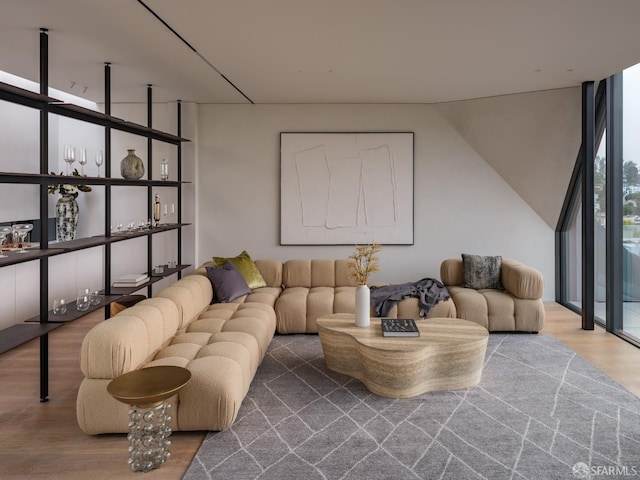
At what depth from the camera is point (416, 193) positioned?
290 inches

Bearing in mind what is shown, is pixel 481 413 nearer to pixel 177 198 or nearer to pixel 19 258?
pixel 19 258

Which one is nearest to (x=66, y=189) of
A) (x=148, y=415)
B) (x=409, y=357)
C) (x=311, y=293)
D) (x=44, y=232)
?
(x=44, y=232)

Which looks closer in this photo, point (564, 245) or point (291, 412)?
point (291, 412)

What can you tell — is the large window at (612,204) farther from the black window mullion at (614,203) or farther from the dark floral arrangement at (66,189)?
the dark floral arrangement at (66,189)

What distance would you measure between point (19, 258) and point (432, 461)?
111 inches

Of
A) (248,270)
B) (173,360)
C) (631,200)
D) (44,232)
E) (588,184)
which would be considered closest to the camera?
(173,360)

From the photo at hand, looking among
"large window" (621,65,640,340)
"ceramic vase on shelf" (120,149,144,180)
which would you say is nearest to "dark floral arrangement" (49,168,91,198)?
"ceramic vase on shelf" (120,149,144,180)

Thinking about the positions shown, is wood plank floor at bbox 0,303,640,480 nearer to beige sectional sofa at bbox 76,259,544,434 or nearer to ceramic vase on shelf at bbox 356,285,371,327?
beige sectional sofa at bbox 76,259,544,434

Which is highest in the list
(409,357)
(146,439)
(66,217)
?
(66,217)

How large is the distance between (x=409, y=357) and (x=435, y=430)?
1.95 ft

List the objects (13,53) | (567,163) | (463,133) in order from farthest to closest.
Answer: (463,133) < (567,163) < (13,53)

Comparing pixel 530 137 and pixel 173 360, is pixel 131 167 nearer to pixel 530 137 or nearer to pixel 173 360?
pixel 173 360

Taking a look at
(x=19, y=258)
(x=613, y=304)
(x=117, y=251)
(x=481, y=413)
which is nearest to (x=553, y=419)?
(x=481, y=413)

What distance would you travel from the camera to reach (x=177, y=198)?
24.1 ft
